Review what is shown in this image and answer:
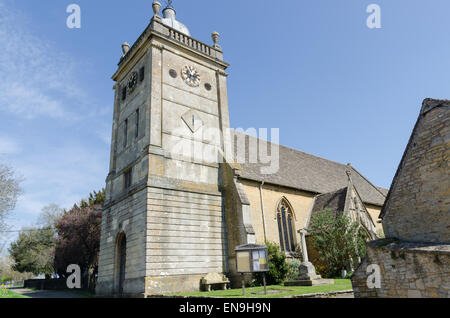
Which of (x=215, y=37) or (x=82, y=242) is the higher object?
(x=215, y=37)

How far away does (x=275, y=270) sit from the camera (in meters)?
16.8

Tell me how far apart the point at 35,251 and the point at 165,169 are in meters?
29.9

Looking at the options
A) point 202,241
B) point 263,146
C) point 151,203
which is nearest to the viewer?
point 151,203

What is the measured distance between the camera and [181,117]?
1997 cm

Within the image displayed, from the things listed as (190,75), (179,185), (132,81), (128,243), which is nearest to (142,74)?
(132,81)

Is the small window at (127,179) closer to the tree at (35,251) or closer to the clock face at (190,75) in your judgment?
the clock face at (190,75)

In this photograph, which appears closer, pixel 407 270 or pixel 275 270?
pixel 407 270

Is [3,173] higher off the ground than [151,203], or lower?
higher

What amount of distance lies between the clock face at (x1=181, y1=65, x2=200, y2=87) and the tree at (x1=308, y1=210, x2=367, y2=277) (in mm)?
12713

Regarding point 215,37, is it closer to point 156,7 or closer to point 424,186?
point 156,7

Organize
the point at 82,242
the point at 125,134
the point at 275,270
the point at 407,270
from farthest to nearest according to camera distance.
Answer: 1. the point at 82,242
2. the point at 125,134
3. the point at 275,270
4. the point at 407,270
